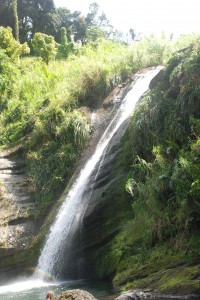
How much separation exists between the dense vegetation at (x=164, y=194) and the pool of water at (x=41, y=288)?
0.41 meters

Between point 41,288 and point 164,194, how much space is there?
3.63 m

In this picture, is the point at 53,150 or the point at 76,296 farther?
the point at 53,150

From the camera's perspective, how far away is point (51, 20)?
42.9 meters

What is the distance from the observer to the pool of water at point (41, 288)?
8.09 metres

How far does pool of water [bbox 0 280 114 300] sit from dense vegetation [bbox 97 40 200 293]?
411 mm

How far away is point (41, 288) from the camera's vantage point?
30.0ft

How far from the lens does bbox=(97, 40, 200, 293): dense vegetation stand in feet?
23.2

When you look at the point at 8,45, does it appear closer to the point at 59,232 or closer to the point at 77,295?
the point at 59,232

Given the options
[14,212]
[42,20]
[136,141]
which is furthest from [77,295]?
[42,20]

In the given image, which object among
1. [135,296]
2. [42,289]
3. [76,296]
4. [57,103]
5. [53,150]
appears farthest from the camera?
[57,103]

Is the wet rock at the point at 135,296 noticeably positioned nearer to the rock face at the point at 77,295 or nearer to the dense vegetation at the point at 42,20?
the rock face at the point at 77,295

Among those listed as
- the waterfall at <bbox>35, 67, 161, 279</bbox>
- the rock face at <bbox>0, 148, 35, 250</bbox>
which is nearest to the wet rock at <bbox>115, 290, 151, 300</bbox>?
the waterfall at <bbox>35, 67, 161, 279</bbox>

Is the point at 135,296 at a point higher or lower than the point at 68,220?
lower

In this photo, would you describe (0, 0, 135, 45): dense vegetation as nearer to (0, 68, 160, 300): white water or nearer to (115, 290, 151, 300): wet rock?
(0, 68, 160, 300): white water
